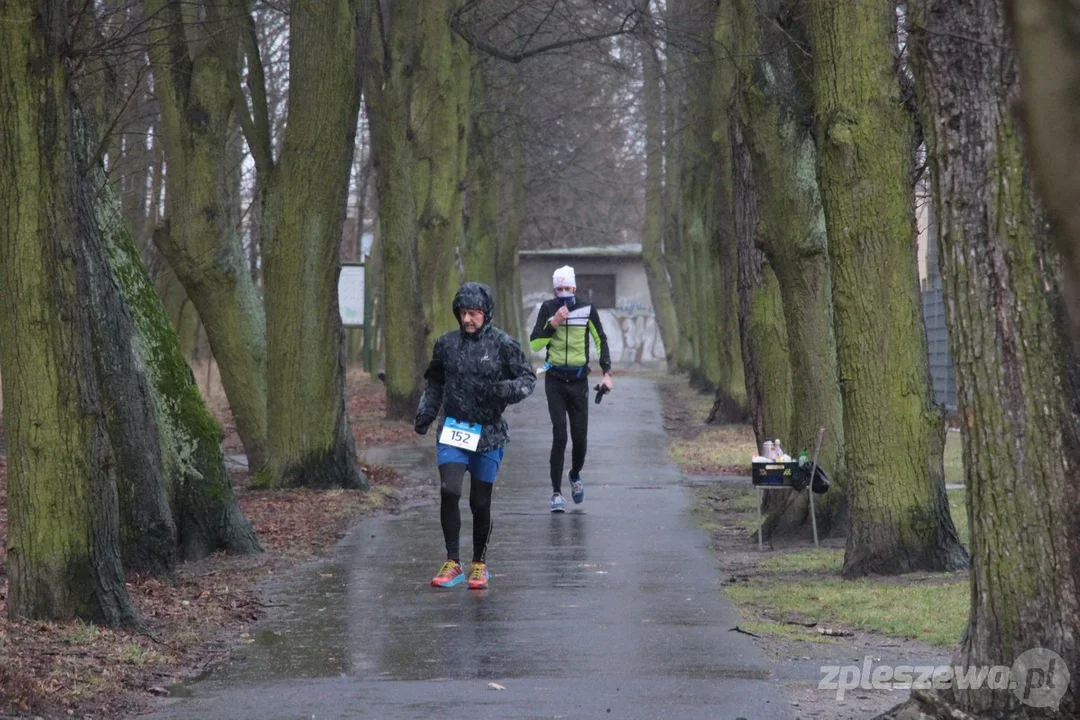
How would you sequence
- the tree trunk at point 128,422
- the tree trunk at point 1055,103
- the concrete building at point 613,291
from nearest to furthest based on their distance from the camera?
the tree trunk at point 1055,103, the tree trunk at point 128,422, the concrete building at point 613,291

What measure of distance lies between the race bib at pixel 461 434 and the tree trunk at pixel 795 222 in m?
3.26

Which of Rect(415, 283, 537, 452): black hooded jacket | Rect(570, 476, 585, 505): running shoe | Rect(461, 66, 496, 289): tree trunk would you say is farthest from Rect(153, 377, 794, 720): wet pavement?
Rect(461, 66, 496, 289): tree trunk

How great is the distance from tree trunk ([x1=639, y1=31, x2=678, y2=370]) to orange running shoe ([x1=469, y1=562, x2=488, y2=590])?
23.8 meters

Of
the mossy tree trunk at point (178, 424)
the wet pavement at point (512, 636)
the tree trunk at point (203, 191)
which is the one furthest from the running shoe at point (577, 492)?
the mossy tree trunk at point (178, 424)

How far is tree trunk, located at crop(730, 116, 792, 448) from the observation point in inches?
573

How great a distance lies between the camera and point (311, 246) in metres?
15.7

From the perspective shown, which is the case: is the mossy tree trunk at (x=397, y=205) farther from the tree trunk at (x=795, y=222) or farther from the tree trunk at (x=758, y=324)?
the tree trunk at (x=795, y=222)

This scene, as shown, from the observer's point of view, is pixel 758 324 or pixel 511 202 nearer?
pixel 758 324

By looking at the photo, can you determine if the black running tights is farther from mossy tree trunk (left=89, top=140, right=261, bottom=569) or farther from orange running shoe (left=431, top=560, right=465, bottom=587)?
mossy tree trunk (left=89, top=140, right=261, bottom=569)

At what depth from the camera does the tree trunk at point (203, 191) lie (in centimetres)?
1555

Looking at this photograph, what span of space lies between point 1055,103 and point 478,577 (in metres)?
6.02

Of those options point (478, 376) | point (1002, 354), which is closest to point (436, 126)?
point (478, 376)

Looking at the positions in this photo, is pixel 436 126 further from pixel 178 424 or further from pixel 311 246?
pixel 178 424

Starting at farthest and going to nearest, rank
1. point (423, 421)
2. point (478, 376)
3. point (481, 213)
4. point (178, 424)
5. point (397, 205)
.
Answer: point (481, 213) < point (397, 205) < point (178, 424) < point (423, 421) < point (478, 376)
